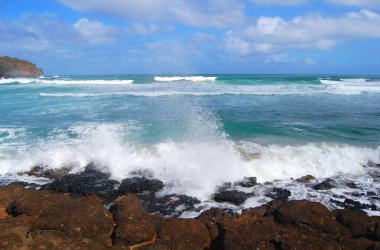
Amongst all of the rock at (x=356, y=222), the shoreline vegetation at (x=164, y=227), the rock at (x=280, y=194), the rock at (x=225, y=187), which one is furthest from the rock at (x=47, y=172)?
the rock at (x=356, y=222)

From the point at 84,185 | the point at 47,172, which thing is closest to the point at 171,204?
the point at 84,185

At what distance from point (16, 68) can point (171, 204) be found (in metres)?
92.4

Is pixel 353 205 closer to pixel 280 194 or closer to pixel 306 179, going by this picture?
pixel 280 194

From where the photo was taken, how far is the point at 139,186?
936cm

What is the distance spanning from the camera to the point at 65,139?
1454cm

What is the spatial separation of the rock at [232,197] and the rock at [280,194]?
654mm

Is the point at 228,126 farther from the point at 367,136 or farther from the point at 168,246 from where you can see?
the point at 168,246

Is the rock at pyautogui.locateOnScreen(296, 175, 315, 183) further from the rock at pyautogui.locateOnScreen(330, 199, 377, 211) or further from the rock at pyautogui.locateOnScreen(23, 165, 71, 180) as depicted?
the rock at pyautogui.locateOnScreen(23, 165, 71, 180)

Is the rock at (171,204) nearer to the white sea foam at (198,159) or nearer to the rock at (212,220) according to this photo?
the white sea foam at (198,159)

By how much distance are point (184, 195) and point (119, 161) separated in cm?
333

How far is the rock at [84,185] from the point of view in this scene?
906 cm

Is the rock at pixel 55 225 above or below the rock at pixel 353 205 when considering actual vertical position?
above

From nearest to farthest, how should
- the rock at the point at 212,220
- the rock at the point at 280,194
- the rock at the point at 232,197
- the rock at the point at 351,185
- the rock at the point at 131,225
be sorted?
1. the rock at the point at 131,225
2. the rock at the point at 212,220
3. the rock at the point at 232,197
4. the rock at the point at 280,194
5. the rock at the point at 351,185

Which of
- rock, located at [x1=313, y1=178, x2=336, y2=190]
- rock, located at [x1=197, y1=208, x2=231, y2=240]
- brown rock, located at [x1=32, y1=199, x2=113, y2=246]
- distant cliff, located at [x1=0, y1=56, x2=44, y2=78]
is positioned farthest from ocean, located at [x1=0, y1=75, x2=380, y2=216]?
distant cliff, located at [x1=0, y1=56, x2=44, y2=78]
